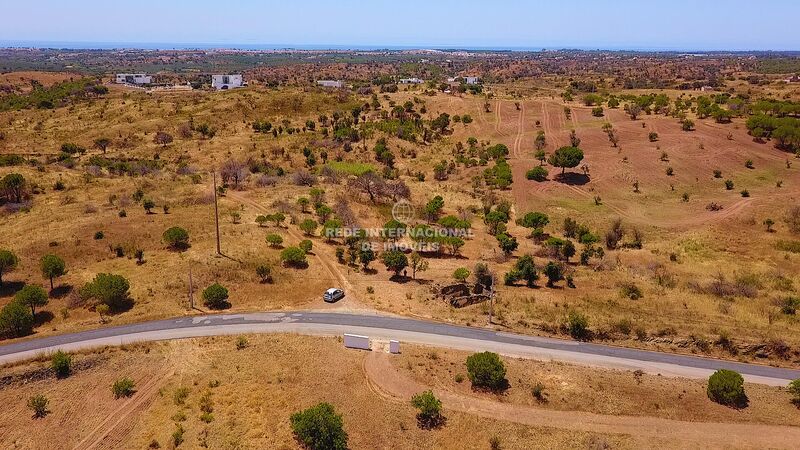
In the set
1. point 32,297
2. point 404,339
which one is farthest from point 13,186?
point 404,339

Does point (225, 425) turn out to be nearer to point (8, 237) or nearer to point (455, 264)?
point (455, 264)

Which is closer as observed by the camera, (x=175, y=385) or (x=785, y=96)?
(x=175, y=385)

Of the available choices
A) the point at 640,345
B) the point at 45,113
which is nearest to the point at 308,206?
the point at 640,345

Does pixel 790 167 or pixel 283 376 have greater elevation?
pixel 790 167

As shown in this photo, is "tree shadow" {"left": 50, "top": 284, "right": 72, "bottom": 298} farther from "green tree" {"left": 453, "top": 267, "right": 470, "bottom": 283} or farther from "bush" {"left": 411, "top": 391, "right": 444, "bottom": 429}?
"green tree" {"left": 453, "top": 267, "right": 470, "bottom": 283}

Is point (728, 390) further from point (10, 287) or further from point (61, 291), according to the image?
point (10, 287)
